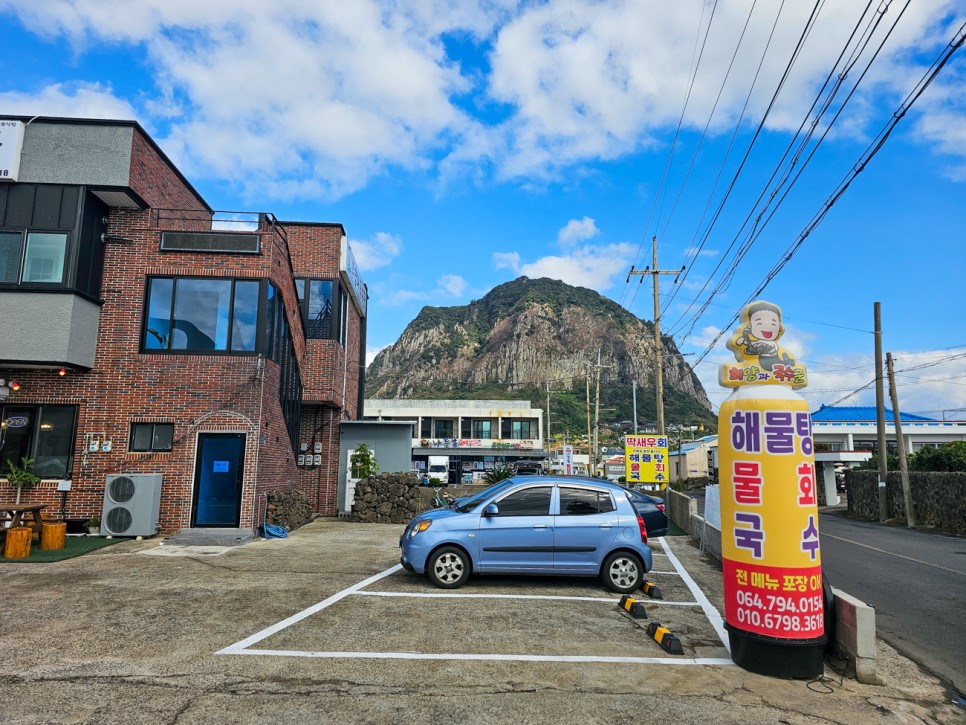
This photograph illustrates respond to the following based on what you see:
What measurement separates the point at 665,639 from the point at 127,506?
449 inches

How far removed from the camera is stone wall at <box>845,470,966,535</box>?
22562mm

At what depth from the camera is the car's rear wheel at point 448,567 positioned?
28.8ft

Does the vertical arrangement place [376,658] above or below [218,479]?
below

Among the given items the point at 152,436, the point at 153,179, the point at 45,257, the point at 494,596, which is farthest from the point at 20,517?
the point at 494,596

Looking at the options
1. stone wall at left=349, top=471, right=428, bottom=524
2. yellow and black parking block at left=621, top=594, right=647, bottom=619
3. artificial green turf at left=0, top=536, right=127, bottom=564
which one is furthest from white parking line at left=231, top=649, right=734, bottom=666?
stone wall at left=349, top=471, right=428, bottom=524

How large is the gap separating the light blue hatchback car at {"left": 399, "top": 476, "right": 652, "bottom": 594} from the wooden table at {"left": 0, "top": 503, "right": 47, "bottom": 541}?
24.9 feet

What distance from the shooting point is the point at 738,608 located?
5.86 m

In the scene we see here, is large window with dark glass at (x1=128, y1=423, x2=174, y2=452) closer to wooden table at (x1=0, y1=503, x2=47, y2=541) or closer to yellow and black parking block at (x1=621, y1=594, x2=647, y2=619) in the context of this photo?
wooden table at (x1=0, y1=503, x2=47, y2=541)

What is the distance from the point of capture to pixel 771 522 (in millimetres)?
5707

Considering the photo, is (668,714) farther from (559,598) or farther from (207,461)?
(207,461)

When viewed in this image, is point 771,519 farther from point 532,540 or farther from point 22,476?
point 22,476

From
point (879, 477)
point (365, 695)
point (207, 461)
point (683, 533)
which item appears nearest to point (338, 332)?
point (207, 461)

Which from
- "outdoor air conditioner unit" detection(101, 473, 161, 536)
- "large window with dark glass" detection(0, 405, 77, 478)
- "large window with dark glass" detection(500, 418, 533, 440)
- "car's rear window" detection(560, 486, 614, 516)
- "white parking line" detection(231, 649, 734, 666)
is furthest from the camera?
"large window with dark glass" detection(500, 418, 533, 440)

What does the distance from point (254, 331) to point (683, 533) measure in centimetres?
1329
